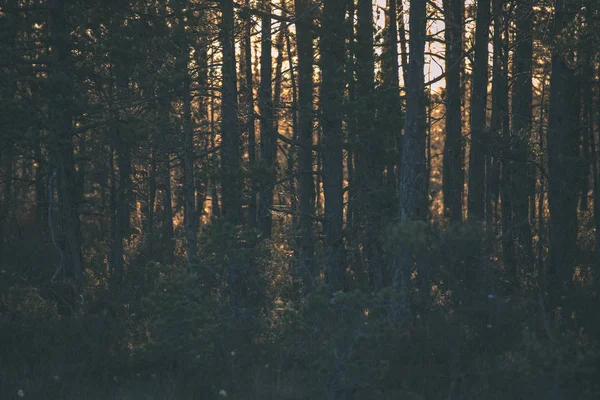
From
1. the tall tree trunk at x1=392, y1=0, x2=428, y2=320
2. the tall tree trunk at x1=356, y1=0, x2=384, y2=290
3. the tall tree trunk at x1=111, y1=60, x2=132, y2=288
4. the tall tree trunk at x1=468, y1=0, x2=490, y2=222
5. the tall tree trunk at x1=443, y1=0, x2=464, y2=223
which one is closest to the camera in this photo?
the tall tree trunk at x1=392, y1=0, x2=428, y2=320

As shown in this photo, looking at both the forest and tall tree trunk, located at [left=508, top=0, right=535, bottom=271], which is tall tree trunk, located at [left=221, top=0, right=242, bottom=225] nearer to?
the forest

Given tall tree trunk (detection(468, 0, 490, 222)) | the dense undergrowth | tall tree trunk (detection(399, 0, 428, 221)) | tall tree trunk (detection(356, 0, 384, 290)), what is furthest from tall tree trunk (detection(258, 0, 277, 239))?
tall tree trunk (detection(468, 0, 490, 222))

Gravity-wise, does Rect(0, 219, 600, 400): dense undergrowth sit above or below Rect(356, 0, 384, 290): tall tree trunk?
below

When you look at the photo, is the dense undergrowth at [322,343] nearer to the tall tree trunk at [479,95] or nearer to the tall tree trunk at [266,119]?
the tall tree trunk at [266,119]

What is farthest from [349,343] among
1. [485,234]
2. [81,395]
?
[81,395]

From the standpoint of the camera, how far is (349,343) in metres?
7.80

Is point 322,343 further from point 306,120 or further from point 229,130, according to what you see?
point 306,120

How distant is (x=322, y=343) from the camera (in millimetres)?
8055

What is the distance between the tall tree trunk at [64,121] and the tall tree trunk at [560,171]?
9.00 metres

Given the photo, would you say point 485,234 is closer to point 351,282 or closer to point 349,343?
point 349,343

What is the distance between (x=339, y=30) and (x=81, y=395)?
7.62 m

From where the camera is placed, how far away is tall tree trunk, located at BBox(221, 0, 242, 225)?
1199 cm

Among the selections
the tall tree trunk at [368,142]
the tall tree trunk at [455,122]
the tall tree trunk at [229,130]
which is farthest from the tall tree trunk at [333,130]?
the tall tree trunk at [455,122]

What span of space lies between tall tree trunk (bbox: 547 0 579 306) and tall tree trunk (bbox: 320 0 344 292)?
3.98 metres
